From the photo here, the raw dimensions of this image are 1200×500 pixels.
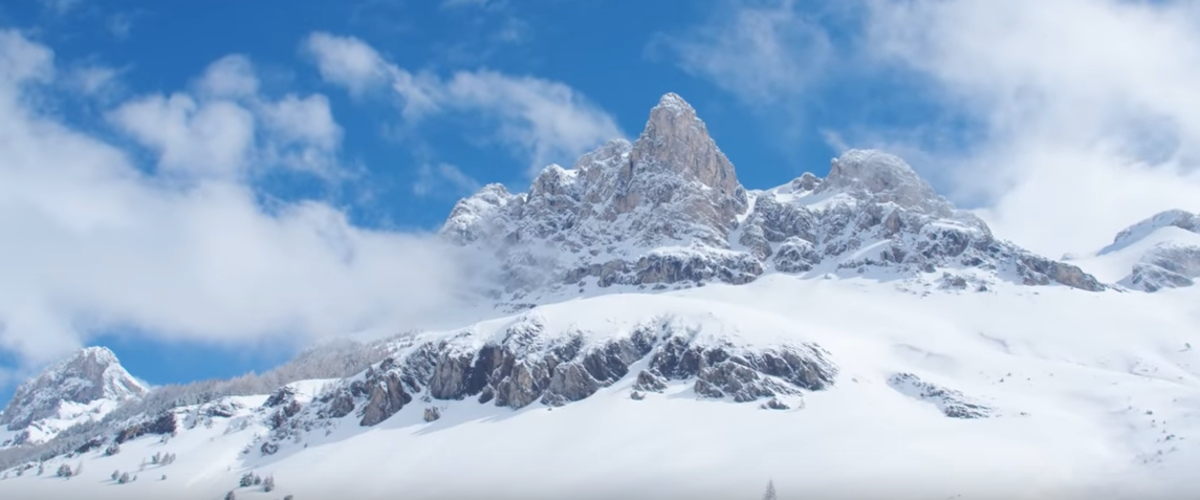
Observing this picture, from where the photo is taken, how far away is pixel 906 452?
12488cm

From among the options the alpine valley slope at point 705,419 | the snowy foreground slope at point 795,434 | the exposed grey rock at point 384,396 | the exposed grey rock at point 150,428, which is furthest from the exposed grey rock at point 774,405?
the exposed grey rock at point 150,428

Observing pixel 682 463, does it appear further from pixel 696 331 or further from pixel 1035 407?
pixel 1035 407

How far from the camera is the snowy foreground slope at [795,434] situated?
118188 mm

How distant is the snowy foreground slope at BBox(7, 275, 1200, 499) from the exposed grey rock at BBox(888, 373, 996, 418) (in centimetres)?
64

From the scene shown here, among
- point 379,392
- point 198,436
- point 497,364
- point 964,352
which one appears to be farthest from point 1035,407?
point 198,436

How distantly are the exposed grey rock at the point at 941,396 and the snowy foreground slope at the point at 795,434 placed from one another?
2.10 ft

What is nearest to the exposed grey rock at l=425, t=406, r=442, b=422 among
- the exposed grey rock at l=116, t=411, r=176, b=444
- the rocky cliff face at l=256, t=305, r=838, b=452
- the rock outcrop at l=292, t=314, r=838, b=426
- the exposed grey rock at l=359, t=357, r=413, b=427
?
the rock outcrop at l=292, t=314, r=838, b=426

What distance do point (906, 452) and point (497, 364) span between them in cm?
7912

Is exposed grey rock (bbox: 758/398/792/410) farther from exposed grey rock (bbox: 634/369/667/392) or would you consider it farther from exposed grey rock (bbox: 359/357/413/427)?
exposed grey rock (bbox: 359/357/413/427)

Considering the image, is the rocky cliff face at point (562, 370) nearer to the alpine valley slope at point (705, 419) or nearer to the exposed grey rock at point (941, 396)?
the alpine valley slope at point (705, 419)

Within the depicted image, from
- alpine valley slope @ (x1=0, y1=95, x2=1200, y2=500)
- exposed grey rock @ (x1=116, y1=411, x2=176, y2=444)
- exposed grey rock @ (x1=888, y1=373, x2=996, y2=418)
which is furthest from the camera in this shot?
exposed grey rock @ (x1=116, y1=411, x2=176, y2=444)

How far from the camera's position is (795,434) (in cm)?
13838

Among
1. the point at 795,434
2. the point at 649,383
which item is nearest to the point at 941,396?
the point at 795,434

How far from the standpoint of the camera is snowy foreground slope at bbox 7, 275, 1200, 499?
118188 millimetres
